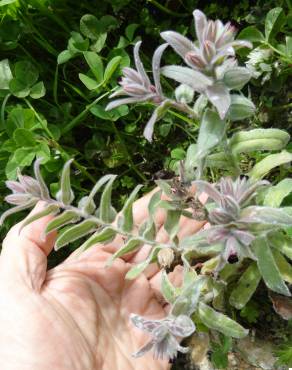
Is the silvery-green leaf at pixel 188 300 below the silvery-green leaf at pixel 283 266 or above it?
above

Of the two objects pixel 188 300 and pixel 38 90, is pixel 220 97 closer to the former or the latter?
→ pixel 188 300

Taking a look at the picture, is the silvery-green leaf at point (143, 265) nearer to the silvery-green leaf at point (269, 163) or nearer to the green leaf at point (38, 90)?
the silvery-green leaf at point (269, 163)

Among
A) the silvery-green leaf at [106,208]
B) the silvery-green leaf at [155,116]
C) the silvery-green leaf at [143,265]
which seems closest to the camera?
the silvery-green leaf at [155,116]

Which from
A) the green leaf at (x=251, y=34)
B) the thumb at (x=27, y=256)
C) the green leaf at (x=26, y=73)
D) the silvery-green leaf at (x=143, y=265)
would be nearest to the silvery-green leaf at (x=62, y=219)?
the thumb at (x=27, y=256)

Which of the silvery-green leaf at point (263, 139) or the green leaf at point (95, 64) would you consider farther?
the green leaf at point (95, 64)

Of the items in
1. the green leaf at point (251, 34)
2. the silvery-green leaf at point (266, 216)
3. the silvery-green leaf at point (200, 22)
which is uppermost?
the silvery-green leaf at point (200, 22)

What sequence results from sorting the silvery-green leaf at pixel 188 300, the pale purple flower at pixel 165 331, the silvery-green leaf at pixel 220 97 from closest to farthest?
1. the silvery-green leaf at pixel 220 97
2. the pale purple flower at pixel 165 331
3. the silvery-green leaf at pixel 188 300
